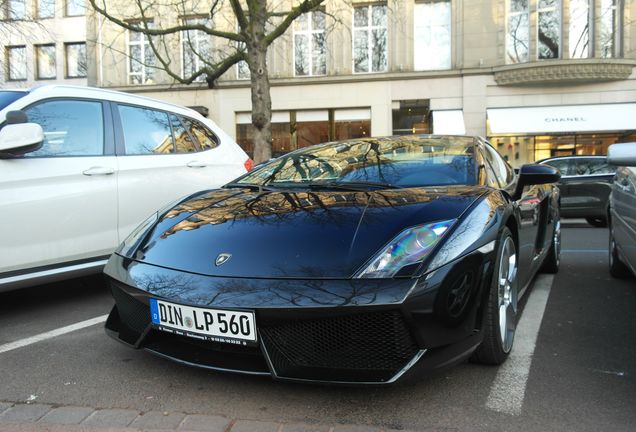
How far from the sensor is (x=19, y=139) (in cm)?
348

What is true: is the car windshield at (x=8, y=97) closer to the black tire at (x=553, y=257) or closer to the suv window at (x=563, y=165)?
the black tire at (x=553, y=257)

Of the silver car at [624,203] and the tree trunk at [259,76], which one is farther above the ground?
the tree trunk at [259,76]

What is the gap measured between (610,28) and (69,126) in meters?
19.3

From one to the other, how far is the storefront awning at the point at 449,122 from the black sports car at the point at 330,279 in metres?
15.9

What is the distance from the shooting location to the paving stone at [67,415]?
229 centimetres

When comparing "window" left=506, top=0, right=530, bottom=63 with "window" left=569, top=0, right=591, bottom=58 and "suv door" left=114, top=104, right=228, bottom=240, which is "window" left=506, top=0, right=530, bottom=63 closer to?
"window" left=569, top=0, right=591, bottom=58

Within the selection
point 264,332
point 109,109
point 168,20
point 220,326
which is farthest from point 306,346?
point 168,20

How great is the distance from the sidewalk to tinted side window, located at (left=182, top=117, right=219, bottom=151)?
3.25m

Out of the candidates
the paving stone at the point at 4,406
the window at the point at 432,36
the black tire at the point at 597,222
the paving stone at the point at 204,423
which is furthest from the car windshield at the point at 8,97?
the window at the point at 432,36

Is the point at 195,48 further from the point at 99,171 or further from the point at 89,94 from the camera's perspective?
the point at 99,171

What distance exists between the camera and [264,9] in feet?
42.2

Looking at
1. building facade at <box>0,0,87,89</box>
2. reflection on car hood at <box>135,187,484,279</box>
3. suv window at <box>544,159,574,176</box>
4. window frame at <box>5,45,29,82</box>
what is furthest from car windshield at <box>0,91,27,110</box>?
window frame at <box>5,45,29,82</box>

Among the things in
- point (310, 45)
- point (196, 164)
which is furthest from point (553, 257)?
point (310, 45)

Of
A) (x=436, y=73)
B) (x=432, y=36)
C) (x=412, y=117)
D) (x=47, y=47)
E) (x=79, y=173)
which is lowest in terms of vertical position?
(x=79, y=173)
